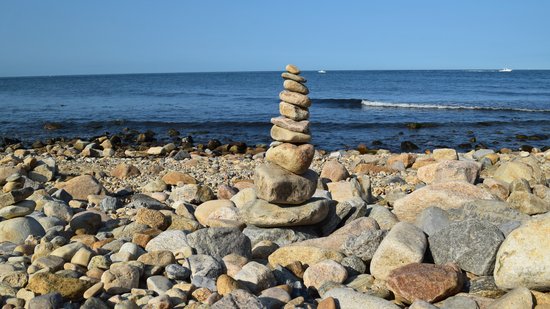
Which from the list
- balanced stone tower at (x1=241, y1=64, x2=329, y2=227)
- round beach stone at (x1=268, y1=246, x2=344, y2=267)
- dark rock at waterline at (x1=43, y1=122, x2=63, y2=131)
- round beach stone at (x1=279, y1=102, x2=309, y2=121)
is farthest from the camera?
dark rock at waterline at (x1=43, y1=122, x2=63, y2=131)

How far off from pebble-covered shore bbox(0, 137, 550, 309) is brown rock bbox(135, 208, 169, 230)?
0.02m

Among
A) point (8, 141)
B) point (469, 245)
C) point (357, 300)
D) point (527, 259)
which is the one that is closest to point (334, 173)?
point (469, 245)

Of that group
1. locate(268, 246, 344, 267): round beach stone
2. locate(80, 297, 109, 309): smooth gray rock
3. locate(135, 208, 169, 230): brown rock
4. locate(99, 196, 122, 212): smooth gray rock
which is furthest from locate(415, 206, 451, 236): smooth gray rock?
locate(99, 196, 122, 212): smooth gray rock

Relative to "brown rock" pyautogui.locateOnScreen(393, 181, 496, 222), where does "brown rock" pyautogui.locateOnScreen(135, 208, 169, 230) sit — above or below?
below

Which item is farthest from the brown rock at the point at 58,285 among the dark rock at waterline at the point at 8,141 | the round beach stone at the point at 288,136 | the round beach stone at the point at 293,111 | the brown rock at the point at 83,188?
the dark rock at waterline at the point at 8,141

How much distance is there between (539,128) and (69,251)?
2355 cm

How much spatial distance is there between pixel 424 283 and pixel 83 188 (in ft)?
21.3

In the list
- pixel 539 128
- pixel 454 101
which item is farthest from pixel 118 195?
pixel 454 101

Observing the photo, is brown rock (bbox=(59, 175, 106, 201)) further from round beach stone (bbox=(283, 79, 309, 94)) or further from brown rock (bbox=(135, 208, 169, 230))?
round beach stone (bbox=(283, 79, 309, 94))

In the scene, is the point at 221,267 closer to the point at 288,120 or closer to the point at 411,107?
the point at 288,120

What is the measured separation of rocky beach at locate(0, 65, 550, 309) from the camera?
15.6ft

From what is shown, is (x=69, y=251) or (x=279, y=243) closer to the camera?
(x=69, y=251)

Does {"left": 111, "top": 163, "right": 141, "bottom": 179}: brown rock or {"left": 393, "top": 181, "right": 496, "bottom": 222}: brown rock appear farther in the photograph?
{"left": 111, "top": 163, "right": 141, "bottom": 179}: brown rock

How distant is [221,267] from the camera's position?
17.4ft
